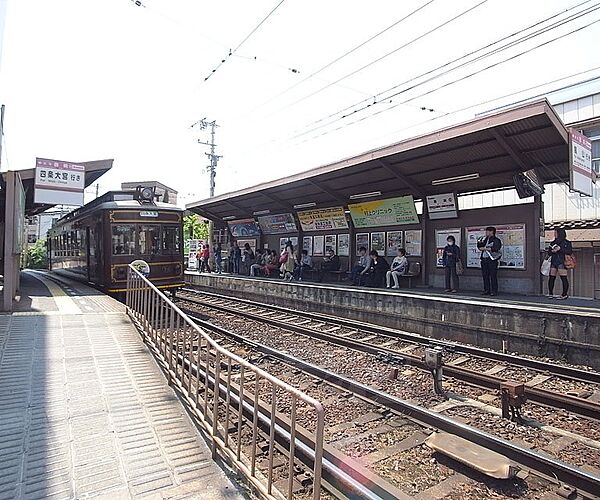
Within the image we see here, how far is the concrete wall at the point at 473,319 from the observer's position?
7.27m

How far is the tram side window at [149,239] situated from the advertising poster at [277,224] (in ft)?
22.1

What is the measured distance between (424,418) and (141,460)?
2.79 meters

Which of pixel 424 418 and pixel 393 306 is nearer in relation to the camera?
pixel 424 418

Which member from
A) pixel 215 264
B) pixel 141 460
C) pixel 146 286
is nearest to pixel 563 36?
pixel 146 286

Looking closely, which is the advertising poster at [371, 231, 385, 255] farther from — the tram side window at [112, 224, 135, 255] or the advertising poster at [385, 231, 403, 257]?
the tram side window at [112, 224, 135, 255]

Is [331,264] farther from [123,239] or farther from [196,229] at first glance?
[196,229]

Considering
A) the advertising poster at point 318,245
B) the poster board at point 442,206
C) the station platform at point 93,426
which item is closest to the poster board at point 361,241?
the advertising poster at point 318,245

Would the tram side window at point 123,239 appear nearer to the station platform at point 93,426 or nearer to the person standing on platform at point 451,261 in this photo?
the station platform at point 93,426

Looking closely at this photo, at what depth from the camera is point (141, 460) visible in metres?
3.34

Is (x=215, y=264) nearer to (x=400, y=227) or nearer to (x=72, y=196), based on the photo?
(x=72, y=196)

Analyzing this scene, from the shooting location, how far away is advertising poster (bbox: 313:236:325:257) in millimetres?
16844

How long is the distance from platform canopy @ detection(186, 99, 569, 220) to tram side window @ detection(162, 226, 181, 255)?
407cm

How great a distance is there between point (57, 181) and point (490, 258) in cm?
1485

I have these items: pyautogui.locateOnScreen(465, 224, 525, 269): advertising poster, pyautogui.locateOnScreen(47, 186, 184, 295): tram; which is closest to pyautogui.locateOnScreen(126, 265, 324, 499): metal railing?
pyautogui.locateOnScreen(47, 186, 184, 295): tram
